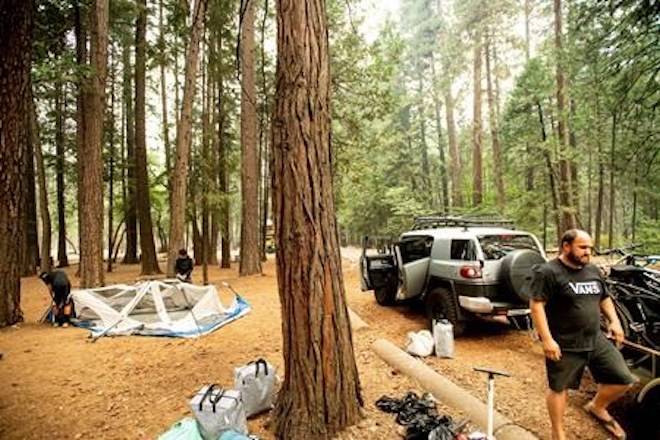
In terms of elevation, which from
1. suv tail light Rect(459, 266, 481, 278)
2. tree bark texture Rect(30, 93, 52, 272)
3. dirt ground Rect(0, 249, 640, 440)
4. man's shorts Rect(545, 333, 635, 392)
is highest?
tree bark texture Rect(30, 93, 52, 272)

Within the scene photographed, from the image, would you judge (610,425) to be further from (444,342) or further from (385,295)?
(385,295)

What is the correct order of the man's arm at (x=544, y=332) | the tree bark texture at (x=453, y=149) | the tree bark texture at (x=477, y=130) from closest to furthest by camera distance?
the man's arm at (x=544, y=332) < the tree bark texture at (x=477, y=130) < the tree bark texture at (x=453, y=149)

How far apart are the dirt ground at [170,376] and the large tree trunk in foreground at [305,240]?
355 mm

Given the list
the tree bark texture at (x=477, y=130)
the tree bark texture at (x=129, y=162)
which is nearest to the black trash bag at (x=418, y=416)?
the tree bark texture at (x=477, y=130)

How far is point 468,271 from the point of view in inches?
244

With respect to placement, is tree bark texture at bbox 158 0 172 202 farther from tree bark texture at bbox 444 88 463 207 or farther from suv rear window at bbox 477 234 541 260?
tree bark texture at bbox 444 88 463 207

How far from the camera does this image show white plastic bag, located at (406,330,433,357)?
5570mm

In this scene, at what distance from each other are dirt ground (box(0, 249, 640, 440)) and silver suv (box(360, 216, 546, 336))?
598 millimetres

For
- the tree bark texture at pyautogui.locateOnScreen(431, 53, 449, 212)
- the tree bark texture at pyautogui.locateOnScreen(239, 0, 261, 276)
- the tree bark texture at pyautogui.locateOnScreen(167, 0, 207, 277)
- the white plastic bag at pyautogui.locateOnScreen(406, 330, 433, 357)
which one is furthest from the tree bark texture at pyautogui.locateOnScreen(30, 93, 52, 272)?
the tree bark texture at pyautogui.locateOnScreen(431, 53, 449, 212)

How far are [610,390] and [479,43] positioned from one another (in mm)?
19852

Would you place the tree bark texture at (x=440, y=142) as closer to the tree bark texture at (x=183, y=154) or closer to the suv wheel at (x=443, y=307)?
the tree bark texture at (x=183, y=154)


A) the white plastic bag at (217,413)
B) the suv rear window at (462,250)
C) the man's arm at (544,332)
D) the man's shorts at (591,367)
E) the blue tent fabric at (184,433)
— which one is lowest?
the blue tent fabric at (184,433)

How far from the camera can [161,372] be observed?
5.23m

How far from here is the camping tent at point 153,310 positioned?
714 cm
